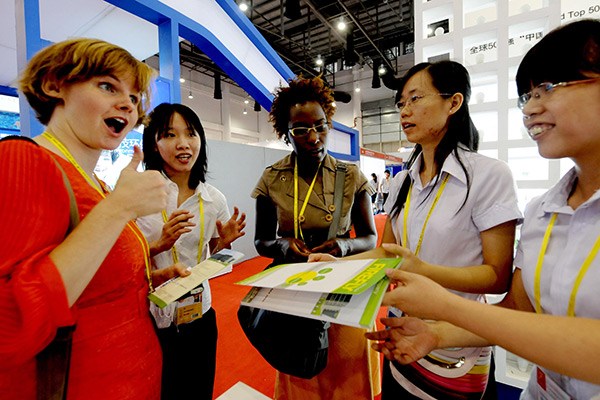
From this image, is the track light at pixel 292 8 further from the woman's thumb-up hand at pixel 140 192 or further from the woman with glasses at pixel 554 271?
the woman's thumb-up hand at pixel 140 192

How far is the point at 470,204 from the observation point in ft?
3.62

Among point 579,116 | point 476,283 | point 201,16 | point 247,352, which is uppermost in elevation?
point 201,16

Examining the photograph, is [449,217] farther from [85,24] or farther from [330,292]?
[85,24]

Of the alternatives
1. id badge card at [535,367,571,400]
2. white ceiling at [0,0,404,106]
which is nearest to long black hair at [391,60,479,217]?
id badge card at [535,367,571,400]

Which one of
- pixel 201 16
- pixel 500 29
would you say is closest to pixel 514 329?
pixel 500 29

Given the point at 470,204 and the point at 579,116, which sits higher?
the point at 579,116

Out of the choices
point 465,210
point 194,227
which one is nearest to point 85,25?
point 194,227

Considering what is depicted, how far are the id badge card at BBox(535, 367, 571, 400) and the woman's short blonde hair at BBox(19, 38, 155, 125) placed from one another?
1.57 meters

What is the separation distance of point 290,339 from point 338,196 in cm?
71

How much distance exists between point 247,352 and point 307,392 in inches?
60.7

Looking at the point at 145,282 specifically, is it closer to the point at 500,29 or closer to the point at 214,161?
the point at 500,29

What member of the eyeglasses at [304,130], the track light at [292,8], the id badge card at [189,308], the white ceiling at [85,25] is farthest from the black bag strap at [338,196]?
the track light at [292,8]

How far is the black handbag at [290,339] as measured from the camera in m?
1.07

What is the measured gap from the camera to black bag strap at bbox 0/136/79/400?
2.31 ft
